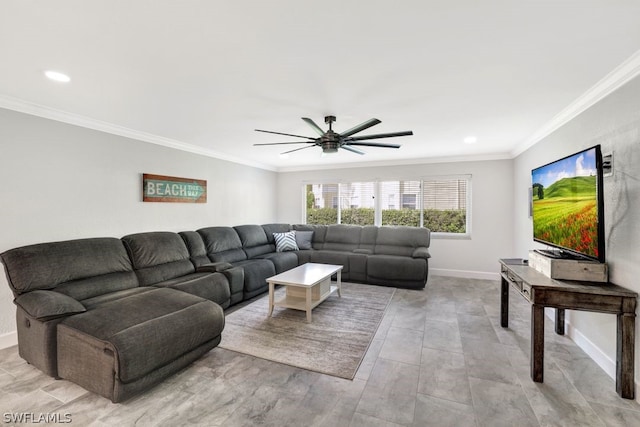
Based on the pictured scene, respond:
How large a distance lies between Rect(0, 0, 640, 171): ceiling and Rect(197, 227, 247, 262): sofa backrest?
1.76 meters

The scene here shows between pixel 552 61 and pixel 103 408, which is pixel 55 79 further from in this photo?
pixel 552 61

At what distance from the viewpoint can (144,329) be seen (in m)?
2.01

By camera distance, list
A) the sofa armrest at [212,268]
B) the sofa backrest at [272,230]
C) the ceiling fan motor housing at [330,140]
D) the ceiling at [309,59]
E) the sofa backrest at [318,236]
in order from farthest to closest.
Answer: the sofa backrest at [318,236] < the sofa backrest at [272,230] < the sofa armrest at [212,268] < the ceiling fan motor housing at [330,140] < the ceiling at [309,59]

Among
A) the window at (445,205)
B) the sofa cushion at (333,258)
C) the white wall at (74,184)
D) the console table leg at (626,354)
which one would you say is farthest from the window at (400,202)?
the console table leg at (626,354)

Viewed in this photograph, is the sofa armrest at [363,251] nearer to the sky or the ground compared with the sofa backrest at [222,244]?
nearer to the ground

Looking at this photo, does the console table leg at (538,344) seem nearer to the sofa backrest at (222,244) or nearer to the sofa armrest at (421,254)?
the sofa armrest at (421,254)

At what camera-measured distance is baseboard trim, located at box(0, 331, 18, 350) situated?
106 inches

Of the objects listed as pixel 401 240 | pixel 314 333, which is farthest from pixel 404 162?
pixel 314 333

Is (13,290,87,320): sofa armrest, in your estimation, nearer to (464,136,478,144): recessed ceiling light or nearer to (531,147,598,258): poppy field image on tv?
(531,147,598,258): poppy field image on tv

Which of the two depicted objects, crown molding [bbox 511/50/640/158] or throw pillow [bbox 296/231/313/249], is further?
throw pillow [bbox 296/231/313/249]

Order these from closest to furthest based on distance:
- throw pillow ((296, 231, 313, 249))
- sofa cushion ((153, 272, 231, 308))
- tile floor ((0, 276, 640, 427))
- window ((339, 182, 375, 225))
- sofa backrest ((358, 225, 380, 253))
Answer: tile floor ((0, 276, 640, 427)), sofa cushion ((153, 272, 231, 308)), sofa backrest ((358, 225, 380, 253)), throw pillow ((296, 231, 313, 249)), window ((339, 182, 375, 225))

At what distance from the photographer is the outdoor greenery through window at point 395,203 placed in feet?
18.5

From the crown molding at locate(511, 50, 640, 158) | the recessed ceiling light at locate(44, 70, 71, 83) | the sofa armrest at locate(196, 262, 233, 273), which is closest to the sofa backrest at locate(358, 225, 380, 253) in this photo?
the sofa armrest at locate(196, 262, 233, 273)

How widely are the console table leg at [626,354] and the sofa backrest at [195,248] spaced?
425 cm
